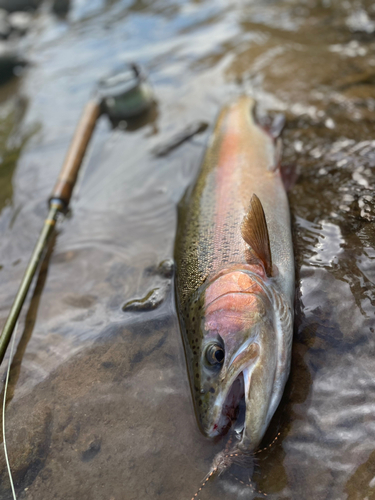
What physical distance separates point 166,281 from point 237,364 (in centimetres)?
115

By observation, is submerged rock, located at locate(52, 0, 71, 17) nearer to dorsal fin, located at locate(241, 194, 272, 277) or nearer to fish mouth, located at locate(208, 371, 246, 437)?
dorsal fin, located at locate(241, 194, 272, 277)

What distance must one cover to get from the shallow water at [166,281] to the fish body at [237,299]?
184 mm

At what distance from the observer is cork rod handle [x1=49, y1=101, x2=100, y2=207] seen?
12.8 feet

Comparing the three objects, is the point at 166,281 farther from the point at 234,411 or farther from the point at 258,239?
the point at 234,411

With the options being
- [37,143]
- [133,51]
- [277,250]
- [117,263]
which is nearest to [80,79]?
[133,51]

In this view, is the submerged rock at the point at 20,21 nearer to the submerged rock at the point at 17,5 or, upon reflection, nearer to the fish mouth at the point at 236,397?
the submerged rock at the point at 17,5

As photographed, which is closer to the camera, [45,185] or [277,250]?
[277,250]

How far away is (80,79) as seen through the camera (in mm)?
7062

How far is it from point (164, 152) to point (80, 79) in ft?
11.4

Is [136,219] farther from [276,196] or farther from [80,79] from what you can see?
[80,79]

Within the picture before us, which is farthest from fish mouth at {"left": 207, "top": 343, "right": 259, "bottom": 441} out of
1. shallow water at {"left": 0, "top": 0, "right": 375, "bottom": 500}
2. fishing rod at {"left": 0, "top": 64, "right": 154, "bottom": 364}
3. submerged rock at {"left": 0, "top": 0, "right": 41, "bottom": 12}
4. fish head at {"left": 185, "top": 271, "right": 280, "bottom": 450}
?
submerged rock at {"left": 0, "top": 0, "right": 41, "bottom": 12}

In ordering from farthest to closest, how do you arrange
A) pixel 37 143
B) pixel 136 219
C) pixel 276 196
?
1. pixel 37 143
2. pixel 136 219
3. pixel 276 196

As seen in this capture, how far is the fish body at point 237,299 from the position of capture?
2.16 m


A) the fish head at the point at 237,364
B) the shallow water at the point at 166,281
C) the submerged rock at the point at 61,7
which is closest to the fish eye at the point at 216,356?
the fish head at the point at 237,364
